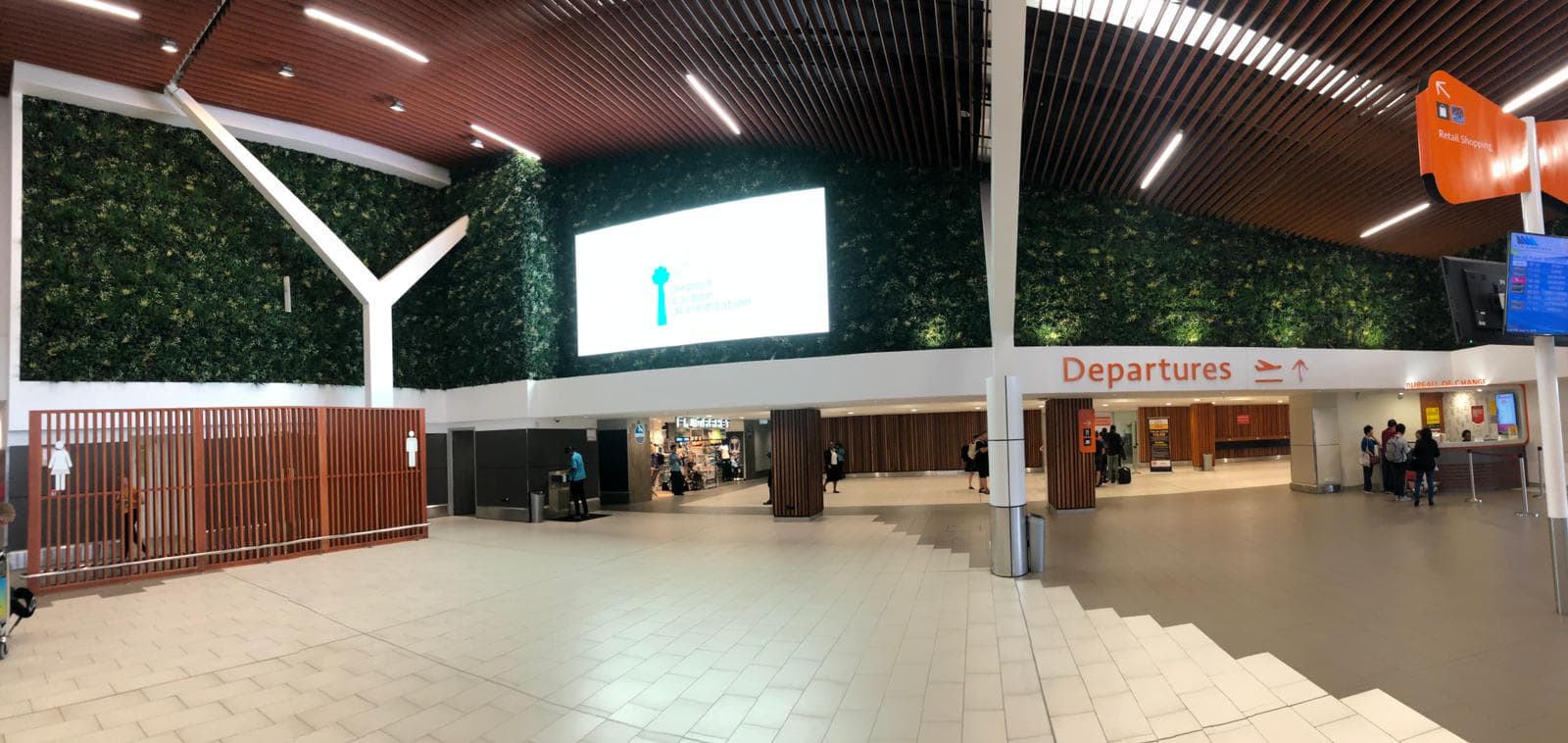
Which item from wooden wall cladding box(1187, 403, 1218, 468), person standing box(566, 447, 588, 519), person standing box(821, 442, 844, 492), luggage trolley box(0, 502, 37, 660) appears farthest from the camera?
wooden wall cladding box(1187, 403, 1218, 468)

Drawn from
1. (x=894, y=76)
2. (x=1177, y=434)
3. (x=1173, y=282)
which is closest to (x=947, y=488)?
(x=1173, y=282)

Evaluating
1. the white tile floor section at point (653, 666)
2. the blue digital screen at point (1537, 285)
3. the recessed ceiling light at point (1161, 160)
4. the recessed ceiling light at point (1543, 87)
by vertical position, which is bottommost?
the white tile floor section at point (653, 666)

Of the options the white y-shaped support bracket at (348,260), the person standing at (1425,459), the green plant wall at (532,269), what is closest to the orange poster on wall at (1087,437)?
the green plant wall at (532,269)

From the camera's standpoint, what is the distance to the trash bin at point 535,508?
14.0 m

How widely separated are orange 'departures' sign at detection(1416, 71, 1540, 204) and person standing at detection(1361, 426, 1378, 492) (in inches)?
389

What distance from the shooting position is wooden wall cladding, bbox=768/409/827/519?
1302cm

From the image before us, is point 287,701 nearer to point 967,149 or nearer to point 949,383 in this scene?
point 949,383

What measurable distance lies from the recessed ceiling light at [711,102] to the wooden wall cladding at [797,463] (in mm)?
5126

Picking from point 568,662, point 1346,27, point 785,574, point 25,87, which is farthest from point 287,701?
point 25,87

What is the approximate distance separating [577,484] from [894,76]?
9726 mm

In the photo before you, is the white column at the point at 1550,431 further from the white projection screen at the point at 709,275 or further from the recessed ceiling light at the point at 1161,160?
the white projection screen at the point at 709,275

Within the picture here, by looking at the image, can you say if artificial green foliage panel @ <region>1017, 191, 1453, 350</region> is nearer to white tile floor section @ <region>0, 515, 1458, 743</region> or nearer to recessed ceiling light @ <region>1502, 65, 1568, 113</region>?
recessed ceiling light @ <region>1502, 65, 1568, 113</region>

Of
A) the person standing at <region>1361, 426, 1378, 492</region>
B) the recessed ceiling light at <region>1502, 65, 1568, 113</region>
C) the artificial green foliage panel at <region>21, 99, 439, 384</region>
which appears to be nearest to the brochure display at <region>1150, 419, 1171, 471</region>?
the person standing at <region>1361, 426, 1378, 492</region>

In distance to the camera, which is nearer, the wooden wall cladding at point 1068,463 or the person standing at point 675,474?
the wooden wall cladding at point 1068,463
